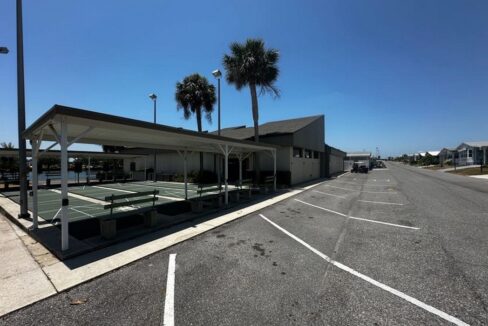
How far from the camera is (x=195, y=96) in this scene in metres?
22.2

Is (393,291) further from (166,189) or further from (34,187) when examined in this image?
(166,189)

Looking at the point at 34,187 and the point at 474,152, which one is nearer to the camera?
the point at 34,187

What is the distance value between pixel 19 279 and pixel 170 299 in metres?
3.00

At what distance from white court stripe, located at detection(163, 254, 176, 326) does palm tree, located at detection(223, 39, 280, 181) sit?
13.9 metres

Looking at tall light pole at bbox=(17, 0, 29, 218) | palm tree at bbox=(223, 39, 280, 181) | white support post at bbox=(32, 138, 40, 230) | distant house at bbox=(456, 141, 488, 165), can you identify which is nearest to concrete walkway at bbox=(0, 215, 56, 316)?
white support post at bbox=(32, 138, 40, 230)

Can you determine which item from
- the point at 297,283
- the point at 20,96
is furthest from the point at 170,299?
the point at 20,96

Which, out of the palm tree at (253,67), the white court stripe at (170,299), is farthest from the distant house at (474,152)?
the white court stripe at (170,299)

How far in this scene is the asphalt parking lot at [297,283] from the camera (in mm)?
3158

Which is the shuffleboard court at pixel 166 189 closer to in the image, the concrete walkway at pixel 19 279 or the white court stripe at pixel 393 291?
the concrete walkway at pixel 19 279

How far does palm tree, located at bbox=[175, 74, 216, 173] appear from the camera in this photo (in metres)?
22.3

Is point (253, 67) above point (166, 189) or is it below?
above

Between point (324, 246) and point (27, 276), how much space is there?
612 centimetres

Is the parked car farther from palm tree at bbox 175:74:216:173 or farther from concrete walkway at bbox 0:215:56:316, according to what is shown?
concrete walkway at bbox 0:215:56:316

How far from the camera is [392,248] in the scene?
5.51 m
